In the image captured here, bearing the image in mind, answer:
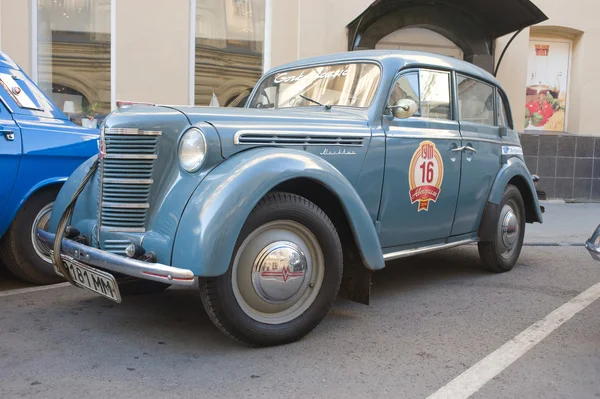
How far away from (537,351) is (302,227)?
161 cm

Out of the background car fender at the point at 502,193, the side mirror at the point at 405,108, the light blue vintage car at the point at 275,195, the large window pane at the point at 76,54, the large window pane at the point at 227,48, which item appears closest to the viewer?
the light blue vintage car at the point at 275,195

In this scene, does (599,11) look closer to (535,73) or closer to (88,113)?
(535,73)

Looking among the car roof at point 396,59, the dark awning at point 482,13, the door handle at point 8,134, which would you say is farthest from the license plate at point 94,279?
the dark awning at point 482,13

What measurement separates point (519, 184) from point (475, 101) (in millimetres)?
1084

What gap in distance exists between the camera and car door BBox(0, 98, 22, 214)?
4.40m

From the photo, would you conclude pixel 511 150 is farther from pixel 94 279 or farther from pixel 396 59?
pixel 94 279

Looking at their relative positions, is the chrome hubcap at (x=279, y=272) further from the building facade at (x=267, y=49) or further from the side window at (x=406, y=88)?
the building facade at (x=267, y=49)

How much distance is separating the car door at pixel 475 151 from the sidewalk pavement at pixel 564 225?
255 centimetres

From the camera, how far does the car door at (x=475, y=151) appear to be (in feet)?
16.3

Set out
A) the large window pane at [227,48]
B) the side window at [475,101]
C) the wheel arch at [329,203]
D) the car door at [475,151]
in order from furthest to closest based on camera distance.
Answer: the large window pane at [227,48] < the side window at [475,101] < the car door at [475,151] < the wheel arch at [329,203]

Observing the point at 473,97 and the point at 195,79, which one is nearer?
the point at 473,97

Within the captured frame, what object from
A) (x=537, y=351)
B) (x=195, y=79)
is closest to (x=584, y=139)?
(x=195, y=79)

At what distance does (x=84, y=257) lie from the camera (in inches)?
132

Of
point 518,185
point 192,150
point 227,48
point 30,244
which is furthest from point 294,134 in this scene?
point 227,48
